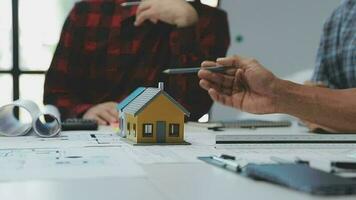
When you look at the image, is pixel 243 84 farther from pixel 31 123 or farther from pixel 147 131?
pixel 31 123

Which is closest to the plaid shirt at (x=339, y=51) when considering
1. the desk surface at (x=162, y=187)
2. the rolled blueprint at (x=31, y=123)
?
the rolled blueprint at (x=31, y=123)

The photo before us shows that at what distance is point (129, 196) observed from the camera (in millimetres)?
550

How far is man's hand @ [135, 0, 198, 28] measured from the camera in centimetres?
217

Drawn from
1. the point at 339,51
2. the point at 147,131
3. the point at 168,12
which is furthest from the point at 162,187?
the point at 168,12

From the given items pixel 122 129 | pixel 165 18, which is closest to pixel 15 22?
pixel 165 18

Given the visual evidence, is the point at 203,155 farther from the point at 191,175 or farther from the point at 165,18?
the point at 165,18

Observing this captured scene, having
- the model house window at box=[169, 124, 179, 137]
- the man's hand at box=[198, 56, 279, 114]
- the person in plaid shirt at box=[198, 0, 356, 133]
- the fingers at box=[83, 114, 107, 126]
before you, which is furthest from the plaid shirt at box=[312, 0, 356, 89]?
the model house window at box=[169, 124, 179, 137]

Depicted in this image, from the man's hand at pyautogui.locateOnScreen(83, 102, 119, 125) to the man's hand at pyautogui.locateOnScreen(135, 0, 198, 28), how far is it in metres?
0.53

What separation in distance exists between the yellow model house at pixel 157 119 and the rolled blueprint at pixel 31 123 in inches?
8.6

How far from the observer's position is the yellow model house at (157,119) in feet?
3.32

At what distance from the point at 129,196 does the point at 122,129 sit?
0.58m

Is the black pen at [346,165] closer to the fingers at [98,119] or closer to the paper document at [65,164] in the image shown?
the paper document at [65,164]

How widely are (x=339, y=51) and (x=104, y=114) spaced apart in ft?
2.65

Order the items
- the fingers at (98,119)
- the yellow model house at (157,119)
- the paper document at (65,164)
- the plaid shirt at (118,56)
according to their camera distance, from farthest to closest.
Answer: the plaid shirt at (118,56)
the fingers at (98,119)
the yellow model house at (157,119)
the paper document at (65,164)
